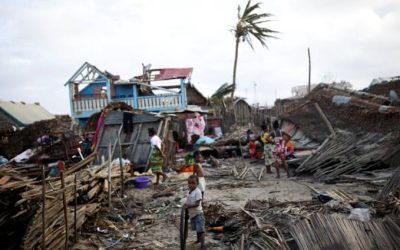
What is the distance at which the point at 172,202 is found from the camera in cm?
819

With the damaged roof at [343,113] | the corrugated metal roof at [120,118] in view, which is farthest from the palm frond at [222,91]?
the corrugated metal roof at [120,118]

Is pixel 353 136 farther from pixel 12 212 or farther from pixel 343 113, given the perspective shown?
pixel 12 212

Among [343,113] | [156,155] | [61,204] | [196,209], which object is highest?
[343,113]

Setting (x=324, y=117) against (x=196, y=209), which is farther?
(x=324, y=117)

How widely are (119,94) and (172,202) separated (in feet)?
54.8

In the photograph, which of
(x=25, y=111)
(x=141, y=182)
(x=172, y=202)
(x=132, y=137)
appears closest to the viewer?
(x=172, y=202)

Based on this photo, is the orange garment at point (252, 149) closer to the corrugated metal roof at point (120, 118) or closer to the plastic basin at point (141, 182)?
the corrugated metal roof at point (120, 118)

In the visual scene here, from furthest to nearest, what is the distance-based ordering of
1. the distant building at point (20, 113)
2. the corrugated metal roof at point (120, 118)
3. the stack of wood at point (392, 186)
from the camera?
the distant building at point (20, 113)
the corrugated metal roof at point (120, 118)
the stack of wood at point (392, 186)

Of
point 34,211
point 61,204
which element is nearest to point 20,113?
point 61,204

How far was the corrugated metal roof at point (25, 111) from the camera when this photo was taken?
23703mm

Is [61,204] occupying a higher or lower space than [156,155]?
lower

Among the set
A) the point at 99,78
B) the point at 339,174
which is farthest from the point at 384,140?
the point at 99,78

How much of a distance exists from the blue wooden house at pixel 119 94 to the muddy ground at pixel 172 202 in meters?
11.5

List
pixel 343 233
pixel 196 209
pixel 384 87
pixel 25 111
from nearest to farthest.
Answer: pixel 343 233 → pixel 196 209 → pixel 384 87 → pixel 25 111
